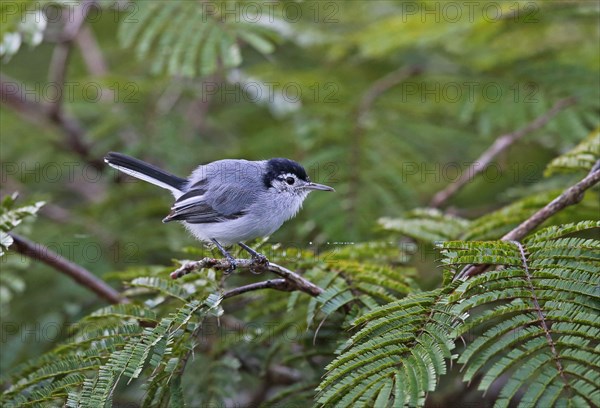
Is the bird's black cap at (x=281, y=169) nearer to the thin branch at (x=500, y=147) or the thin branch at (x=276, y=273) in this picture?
the thin branch at (x=500, y=147)

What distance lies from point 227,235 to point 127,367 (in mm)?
1486

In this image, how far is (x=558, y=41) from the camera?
19.7ft

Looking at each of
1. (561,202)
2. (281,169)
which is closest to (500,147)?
(281,169)

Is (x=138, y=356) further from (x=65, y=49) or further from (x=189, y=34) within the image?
(x=65, y=49)

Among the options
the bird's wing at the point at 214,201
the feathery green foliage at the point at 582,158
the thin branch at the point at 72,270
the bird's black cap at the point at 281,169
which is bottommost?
the thin branch at the point at 72,270

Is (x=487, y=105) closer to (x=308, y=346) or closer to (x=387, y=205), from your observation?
(x=387, y=205)

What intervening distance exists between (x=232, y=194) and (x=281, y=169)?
356 mm

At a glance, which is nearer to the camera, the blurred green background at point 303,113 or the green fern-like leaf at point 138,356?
the green fern-like leaf at point 138,356

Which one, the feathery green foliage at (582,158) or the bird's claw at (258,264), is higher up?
the feathery green foliage at (582,158)

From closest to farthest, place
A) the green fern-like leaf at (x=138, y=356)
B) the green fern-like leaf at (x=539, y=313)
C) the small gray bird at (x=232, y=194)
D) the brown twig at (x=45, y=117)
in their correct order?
the green fern-like leaf at (x=539, y=313) < the green fern-like leaf at (x=138, y=356) < the small gray bird at (x=232, y=194) < the brown twig at (x=45, y=117)

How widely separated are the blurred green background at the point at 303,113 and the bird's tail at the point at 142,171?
0.62 m

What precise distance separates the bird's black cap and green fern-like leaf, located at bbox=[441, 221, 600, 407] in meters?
1.84

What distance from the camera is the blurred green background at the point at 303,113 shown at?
14.4 feet

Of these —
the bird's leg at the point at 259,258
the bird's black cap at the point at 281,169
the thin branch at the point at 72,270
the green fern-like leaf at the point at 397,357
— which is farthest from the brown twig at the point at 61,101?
the green fern-like leaf at the point at 397,357
